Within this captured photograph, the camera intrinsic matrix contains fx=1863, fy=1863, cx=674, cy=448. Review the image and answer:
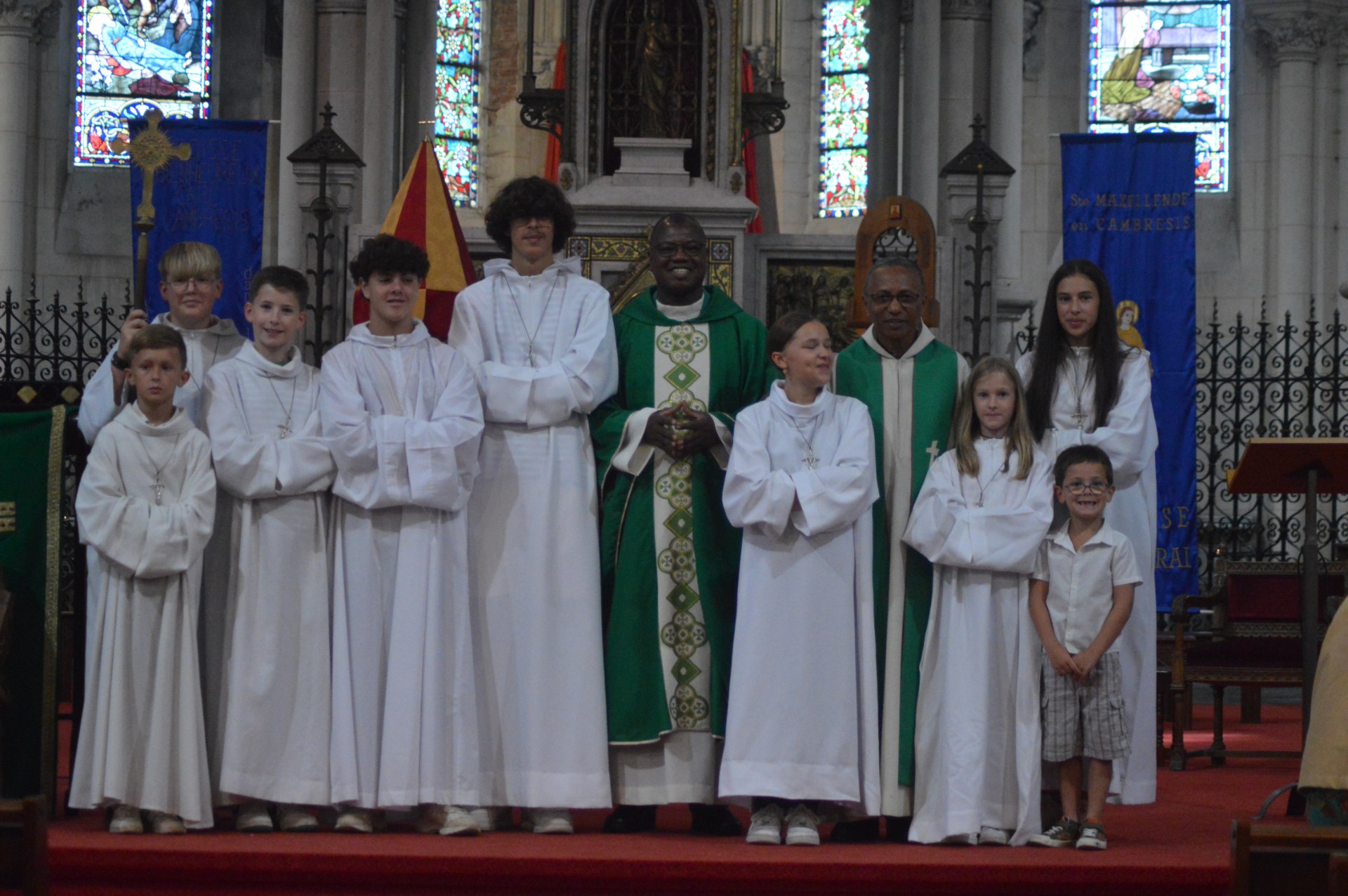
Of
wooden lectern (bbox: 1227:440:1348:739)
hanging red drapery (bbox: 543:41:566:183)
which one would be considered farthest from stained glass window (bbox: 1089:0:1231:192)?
wooden lectern (bbox: 1227:440:1348:739)

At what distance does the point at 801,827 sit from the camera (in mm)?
5555

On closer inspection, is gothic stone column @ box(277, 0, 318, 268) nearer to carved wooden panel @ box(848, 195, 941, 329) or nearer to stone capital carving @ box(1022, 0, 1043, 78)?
carved wooden panel @ box(848, 195, 941, 329)

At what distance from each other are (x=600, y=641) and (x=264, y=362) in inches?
54.4

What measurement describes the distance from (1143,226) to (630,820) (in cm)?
773

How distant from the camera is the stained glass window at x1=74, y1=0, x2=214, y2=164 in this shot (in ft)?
57.6

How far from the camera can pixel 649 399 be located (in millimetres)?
6164

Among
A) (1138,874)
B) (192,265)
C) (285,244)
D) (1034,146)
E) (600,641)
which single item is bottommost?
(1138,874)

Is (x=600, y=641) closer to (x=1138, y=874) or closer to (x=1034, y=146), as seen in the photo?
(x=1138, y=874)

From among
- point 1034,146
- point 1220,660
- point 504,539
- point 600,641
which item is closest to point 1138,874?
point 600,641

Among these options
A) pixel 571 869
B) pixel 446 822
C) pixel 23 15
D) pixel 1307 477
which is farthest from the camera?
pixel 23 15

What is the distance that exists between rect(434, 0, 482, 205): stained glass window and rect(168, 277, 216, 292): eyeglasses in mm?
11611

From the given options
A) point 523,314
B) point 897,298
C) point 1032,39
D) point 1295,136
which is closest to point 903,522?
point 897,298

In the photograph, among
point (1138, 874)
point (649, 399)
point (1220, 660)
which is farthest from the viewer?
point (1220, 660)

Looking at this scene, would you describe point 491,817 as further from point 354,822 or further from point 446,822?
point 354,822
